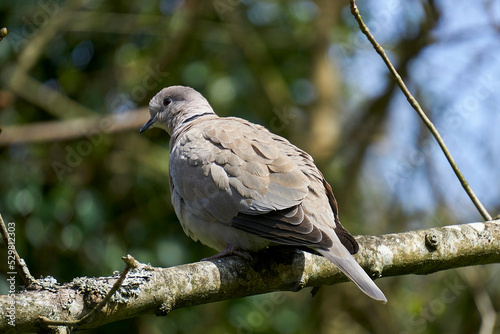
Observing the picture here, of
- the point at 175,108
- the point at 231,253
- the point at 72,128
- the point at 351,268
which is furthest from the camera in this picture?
the point at 72,128

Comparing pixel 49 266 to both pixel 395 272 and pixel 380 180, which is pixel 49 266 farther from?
pixel 380 180

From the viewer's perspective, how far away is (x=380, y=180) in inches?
255

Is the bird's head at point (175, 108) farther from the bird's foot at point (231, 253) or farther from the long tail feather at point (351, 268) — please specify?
the long tail feather at point (351, 268)

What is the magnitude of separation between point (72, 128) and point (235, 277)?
3061mm

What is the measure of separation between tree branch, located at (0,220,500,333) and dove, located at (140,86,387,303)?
15 centimetres

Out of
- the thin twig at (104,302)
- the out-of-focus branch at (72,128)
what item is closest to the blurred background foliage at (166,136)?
→ the out-of-focus branch at (72,128)

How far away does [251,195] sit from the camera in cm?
274

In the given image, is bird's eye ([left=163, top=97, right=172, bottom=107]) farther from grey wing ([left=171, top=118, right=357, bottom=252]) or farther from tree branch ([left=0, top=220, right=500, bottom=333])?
tree branch ([left=0, top=220, right=500, bottom=333])

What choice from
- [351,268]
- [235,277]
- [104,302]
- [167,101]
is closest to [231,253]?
[235,277]

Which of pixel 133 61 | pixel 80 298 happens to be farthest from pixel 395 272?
pixel 133 61

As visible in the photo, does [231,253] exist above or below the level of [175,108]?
below

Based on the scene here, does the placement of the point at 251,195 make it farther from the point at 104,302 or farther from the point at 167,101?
the point at 167,101

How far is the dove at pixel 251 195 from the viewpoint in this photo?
8.32 ft

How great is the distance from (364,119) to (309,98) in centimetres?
107
